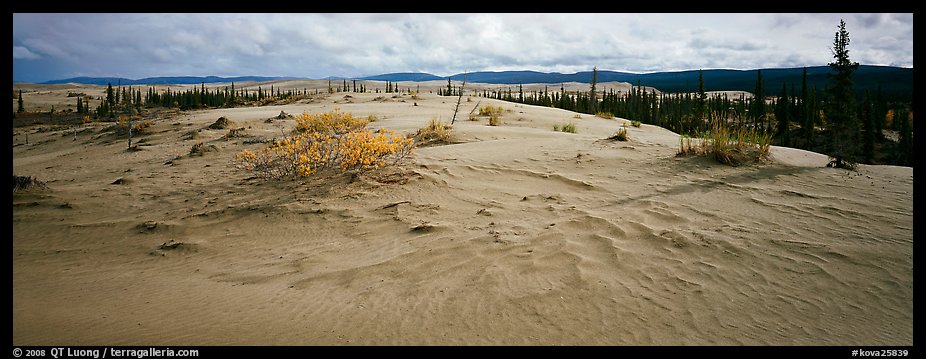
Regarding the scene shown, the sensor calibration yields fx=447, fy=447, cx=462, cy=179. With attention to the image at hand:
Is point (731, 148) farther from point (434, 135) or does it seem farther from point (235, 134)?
point (235, 134)

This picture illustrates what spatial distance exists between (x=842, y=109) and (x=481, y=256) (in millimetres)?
7972

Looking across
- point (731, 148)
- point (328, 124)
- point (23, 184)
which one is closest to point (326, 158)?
point (23, 184)

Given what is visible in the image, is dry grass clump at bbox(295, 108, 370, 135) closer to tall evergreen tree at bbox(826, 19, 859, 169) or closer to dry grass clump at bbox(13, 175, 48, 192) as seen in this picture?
dry grass clump at bbox(13, 175, 48, 192)

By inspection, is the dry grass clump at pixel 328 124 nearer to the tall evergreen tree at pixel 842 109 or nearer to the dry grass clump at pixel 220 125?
the dry grass clump at pixel 220 125

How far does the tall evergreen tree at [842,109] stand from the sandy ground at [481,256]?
340 millimetres

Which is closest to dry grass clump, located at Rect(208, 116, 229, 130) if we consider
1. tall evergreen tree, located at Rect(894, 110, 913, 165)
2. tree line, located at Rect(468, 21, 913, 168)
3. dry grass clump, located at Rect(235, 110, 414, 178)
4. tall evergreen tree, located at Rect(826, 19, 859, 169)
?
dry grass clump, located at Rect(235, 110, 414, 178)

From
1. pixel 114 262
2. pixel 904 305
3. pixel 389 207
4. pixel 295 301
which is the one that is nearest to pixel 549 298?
pixel 295 301

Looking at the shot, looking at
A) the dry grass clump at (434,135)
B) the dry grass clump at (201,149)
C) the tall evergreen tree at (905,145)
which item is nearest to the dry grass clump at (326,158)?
the dry grass clump at (201,149)

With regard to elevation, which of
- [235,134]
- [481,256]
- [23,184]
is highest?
[235,134]

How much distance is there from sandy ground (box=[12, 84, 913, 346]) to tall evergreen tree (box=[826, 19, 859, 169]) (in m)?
0.34

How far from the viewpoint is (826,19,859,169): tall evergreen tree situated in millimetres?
6646

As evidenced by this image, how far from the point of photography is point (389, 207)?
5422mm

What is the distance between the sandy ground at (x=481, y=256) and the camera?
2893 millimetres

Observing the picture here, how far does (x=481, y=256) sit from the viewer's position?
3986 millimetres
